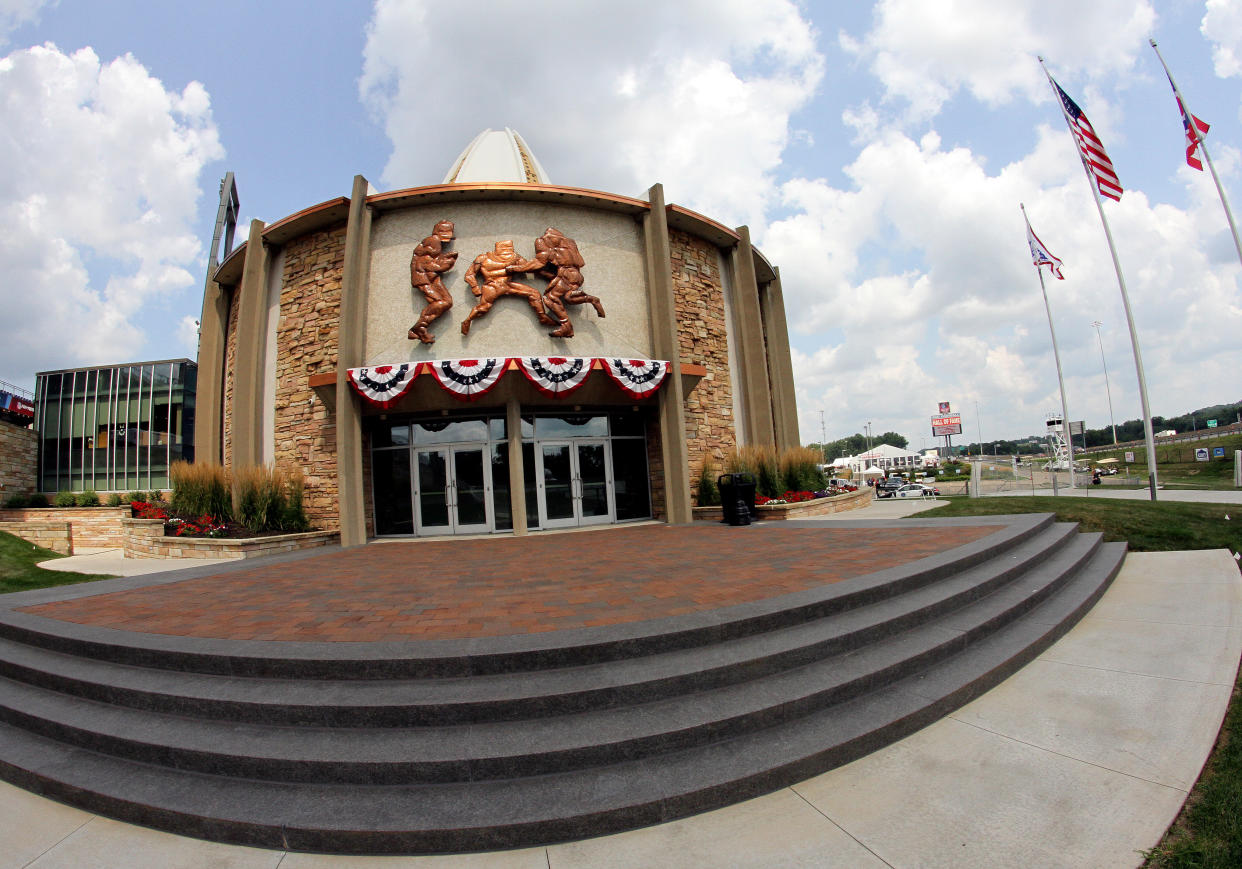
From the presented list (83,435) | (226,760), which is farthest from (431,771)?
(83,435)

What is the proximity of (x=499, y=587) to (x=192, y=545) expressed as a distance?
26.4 ft

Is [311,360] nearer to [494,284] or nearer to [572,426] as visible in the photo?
[494,284]

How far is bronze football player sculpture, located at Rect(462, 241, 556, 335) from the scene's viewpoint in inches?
445

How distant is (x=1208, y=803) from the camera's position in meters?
2.17

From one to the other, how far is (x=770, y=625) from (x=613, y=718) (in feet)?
4.78

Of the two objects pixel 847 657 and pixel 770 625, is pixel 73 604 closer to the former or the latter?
pixel 770 625

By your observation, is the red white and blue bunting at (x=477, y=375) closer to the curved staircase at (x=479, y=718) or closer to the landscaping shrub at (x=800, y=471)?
the landscaping shrub at (x=800, y=471)

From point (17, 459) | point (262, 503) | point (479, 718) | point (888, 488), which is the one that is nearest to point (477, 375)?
point (262, 503)

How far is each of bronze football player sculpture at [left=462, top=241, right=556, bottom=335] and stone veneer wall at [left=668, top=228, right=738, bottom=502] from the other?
13.1 feet

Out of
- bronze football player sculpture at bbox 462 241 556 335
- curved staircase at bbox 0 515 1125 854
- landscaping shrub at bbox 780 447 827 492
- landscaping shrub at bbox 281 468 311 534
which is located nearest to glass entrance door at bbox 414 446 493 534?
landscaping shrub at bbox 281 468 311 534

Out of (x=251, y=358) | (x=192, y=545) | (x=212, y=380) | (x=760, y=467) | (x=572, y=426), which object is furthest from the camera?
(x=212, y=380)

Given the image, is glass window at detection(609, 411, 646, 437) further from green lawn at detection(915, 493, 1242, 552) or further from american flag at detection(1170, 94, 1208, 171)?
american flag at detection(1170, 94, 1208, 171)

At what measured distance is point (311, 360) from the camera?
39.8 feet

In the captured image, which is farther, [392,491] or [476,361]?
[392,491]
